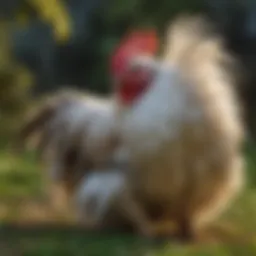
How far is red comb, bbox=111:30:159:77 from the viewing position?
76.5 inches

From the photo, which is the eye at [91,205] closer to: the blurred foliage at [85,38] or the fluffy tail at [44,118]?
the fluffy tail at [44,118]

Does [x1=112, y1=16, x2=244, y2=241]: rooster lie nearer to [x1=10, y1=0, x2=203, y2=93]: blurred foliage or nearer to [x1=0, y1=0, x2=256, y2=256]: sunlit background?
[x1=0, y1=0, x2=256, y2=256]: sunlit background

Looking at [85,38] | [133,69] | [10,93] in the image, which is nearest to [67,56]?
[85,38]

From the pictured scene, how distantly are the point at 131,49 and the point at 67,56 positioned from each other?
1.75 meters

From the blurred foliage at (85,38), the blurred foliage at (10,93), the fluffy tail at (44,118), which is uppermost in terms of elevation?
the blurred foliage at (85,38)

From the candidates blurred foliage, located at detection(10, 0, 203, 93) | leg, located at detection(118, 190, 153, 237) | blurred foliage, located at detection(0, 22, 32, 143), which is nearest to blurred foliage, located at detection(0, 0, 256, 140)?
blurred foliage, located at detection(10, 0, 203, 93)

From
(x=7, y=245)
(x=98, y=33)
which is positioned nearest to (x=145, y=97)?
(x=7, y=245)

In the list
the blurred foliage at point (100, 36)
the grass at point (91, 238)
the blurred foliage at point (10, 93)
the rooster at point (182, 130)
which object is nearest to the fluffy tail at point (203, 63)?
the rooster at point (182, 130)

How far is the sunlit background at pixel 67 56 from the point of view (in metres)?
2.13

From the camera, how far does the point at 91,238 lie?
1.79m

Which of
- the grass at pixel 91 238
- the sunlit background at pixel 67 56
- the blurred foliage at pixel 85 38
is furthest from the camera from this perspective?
the blurred foliage at pixel 85 38

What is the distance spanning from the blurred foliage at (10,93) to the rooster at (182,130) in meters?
0.90

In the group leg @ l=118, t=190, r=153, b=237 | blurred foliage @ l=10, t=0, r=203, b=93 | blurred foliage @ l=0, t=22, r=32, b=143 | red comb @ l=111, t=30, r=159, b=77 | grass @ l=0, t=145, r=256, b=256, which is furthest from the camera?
blurred foliage @ l=10, t=0, r=203, b=93

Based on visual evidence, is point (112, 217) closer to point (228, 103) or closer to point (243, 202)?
point (228, 103)
